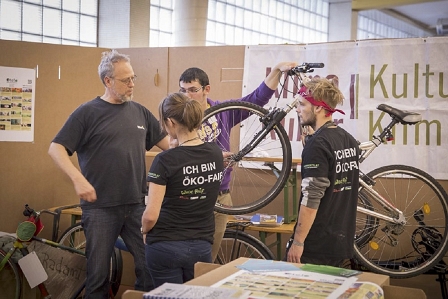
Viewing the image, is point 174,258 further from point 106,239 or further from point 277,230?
point 277,230

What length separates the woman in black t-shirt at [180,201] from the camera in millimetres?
2568

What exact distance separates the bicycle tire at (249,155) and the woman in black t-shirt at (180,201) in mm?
913

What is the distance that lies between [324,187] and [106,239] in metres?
1.24

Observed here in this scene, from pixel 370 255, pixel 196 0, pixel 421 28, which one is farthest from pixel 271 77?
pixel 421 28

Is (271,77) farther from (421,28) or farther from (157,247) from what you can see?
(421,28)

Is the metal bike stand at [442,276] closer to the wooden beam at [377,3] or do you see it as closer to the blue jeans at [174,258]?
the blue jeans at [174,258]

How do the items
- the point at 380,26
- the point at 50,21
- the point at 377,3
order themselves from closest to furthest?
1. the point at 50,21
2. the point at 377,3
3. the point at 380,26

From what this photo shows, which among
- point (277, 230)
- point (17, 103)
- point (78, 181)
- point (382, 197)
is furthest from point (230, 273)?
point (17, 103)

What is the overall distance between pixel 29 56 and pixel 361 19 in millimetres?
9090

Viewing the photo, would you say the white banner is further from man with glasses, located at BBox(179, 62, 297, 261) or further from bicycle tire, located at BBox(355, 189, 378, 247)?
man with glasses, located at BBox(179, 62, 297, 261)

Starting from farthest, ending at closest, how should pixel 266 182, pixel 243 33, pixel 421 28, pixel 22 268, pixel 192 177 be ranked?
pixel 421 28 → pixel 243 33 → pixel 266 182 → pixel 22 268 → pixel 192 177

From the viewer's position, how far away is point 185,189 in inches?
102

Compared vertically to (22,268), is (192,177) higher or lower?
higher

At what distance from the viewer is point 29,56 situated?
185 inches
